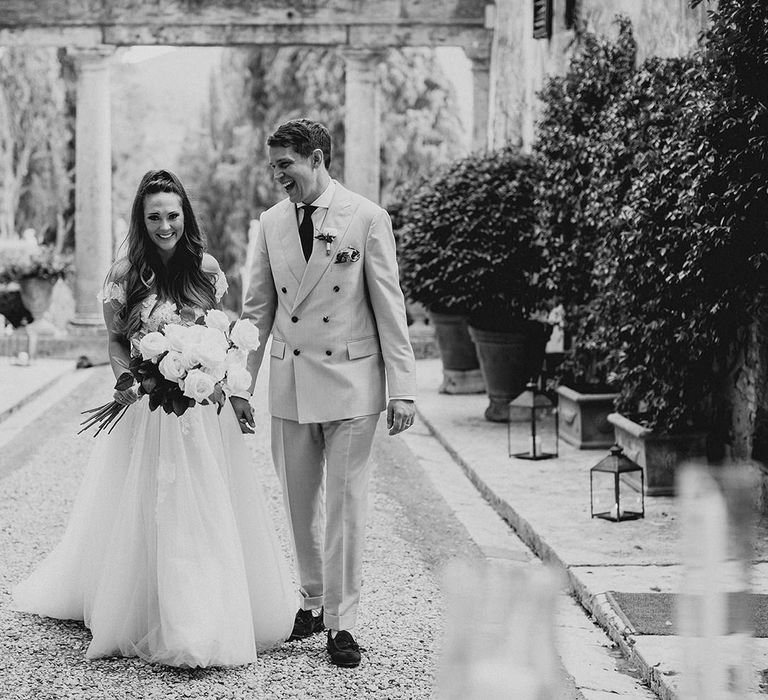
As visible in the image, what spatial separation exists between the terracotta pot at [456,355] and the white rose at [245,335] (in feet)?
25.6

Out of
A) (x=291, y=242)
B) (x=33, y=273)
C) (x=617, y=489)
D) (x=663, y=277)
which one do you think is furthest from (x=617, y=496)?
(x=33, y=273)

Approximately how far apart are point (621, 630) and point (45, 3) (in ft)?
46.5

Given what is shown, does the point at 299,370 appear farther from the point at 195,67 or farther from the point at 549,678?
the point at 195,67

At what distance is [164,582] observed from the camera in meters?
4.09

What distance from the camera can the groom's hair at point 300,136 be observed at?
4.12 metres

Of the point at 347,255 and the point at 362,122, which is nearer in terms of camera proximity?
the point at 347,255

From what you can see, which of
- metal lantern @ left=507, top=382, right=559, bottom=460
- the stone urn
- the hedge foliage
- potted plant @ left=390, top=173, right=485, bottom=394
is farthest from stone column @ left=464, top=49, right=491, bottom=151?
metal lantern @ left=507, top=382, right=559, bottom=460

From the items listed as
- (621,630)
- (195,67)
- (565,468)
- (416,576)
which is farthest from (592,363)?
(195,67)

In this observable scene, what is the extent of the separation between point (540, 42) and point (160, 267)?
9.56 m

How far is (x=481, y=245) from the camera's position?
10586 millimetres

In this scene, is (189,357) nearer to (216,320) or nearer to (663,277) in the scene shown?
(216,320)

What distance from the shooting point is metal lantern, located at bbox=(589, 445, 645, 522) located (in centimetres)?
629

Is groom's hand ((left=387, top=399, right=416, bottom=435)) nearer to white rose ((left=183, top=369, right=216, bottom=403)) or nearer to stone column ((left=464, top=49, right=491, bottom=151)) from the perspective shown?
white rose ((left=183, top=369, right=216, bottom=403))

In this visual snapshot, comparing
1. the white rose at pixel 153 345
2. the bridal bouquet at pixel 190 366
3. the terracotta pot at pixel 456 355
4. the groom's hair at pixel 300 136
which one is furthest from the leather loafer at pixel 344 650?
the terracotta pot at pixel 456 355
